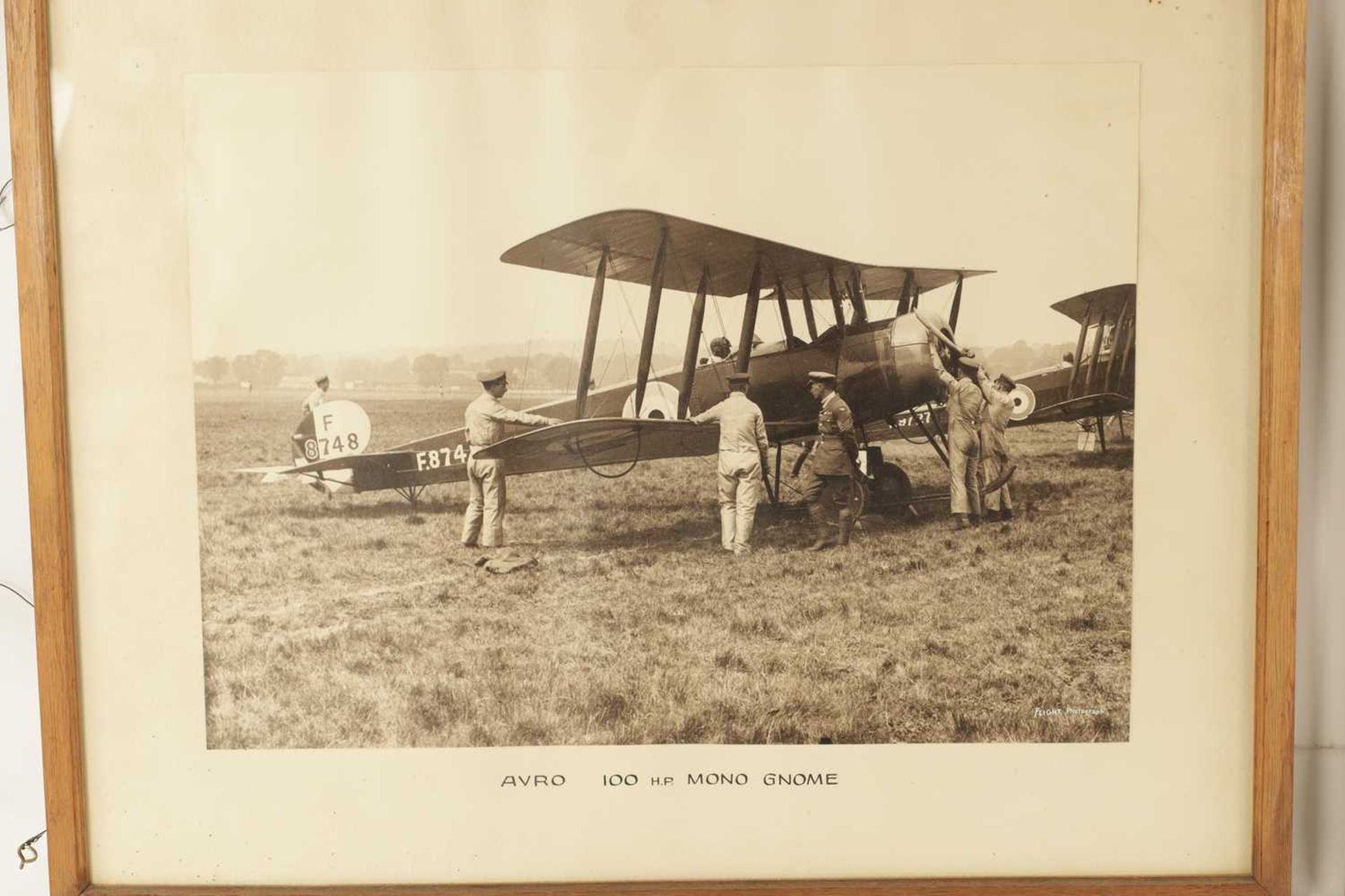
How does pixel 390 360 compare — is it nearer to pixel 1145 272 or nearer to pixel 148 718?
pixel 148 718

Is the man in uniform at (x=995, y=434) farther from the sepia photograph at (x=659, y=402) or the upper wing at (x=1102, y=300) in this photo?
the upper wing at (x=1102, y=300)

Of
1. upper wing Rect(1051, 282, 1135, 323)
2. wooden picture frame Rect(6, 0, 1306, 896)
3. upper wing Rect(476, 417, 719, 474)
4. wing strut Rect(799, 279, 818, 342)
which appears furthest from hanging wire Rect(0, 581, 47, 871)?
upper wing Rect(1051, 282, 1135, 323)

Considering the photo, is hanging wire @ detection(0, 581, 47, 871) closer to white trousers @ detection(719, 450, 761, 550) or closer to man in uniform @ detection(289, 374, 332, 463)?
man in uniform @ detection(289, 374, 332, 463)

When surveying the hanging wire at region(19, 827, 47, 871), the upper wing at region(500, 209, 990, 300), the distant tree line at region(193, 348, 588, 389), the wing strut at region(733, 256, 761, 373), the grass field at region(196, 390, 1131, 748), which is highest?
the upper wing at region(500, 209, 990, 300)

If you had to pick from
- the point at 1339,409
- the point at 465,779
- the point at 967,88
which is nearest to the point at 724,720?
the point at 465,779

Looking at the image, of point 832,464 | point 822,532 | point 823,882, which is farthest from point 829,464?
point 823,882

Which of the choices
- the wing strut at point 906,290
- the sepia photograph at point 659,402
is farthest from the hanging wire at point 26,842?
the wing strut at point 906,290
